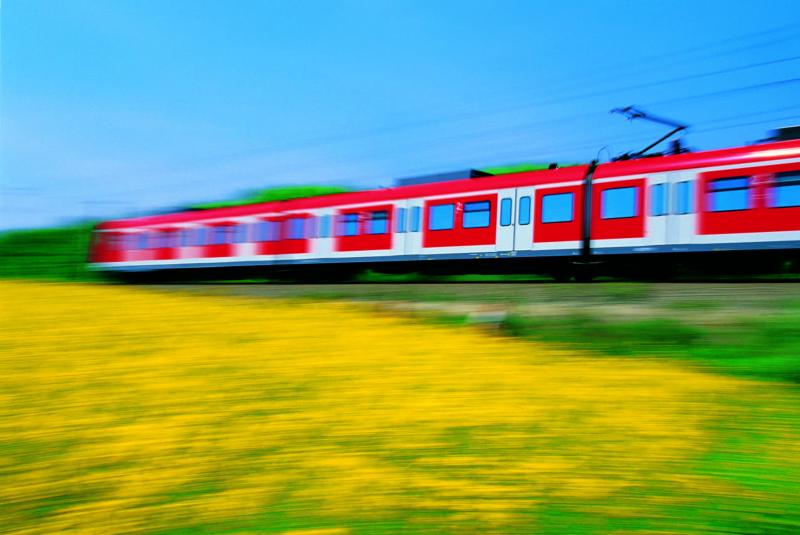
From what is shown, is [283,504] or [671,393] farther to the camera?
[671,393]

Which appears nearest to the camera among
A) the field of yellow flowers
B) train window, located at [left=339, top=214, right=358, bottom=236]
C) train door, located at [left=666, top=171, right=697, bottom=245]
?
the field of yellow flowers

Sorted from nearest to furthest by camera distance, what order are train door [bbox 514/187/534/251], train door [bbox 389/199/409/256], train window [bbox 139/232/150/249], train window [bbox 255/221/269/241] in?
1. train door [bbox 514/187/534/251]
2. train door [bbox 389/199/409/256]
3. train window [bbox 255/221/269/241]
4. train window [bbox 139/232/150/249]

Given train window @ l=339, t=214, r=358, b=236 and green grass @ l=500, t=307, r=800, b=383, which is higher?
train window @ l=339, t=214, r=358, b=236

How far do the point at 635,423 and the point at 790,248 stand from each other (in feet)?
34.9

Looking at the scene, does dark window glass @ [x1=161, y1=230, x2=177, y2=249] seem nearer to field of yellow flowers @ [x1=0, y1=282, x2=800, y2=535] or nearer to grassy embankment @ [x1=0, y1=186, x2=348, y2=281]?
grassy embankment @ [x1=0, y1=186, x2=348, y2=281]

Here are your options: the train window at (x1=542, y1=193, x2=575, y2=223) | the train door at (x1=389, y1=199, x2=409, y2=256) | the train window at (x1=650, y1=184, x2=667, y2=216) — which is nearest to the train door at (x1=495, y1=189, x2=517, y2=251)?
the train window at (x1=542, y1=193, x2=575, y2=223)

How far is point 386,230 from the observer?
64.2 ft

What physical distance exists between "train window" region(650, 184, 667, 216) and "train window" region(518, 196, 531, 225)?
9.83ft

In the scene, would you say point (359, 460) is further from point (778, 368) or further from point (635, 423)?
point (778, 368)

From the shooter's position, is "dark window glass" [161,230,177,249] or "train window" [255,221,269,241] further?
"dark window glass" [161,230,177,249]

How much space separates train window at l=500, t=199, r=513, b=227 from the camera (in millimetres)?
17031

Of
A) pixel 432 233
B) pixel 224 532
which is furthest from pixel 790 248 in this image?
pixel 224 532

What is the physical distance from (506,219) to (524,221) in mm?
485

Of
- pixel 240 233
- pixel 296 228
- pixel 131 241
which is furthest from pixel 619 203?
pixel 131 241
